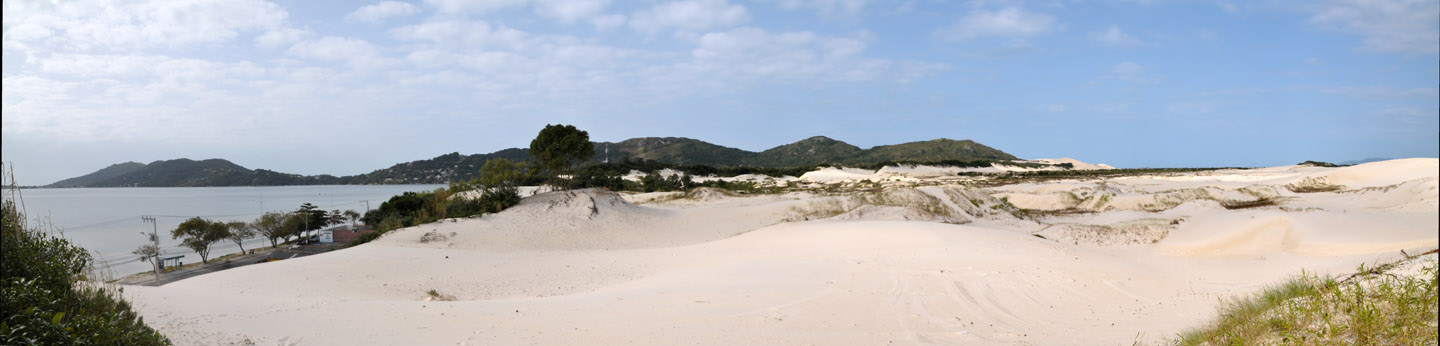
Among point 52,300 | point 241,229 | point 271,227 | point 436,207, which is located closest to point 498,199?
point 436,207

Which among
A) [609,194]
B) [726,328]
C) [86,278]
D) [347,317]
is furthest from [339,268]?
[609,194]

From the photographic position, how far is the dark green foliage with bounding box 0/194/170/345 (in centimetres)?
299

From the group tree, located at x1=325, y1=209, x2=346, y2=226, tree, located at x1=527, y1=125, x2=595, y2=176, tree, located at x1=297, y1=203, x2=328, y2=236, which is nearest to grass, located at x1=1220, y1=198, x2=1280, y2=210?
tree, located at x1=527, y1=125, x2=595, y2=176

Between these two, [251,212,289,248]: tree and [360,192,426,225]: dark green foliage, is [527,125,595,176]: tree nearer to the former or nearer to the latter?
[360,192,426,225]: dark green foliage

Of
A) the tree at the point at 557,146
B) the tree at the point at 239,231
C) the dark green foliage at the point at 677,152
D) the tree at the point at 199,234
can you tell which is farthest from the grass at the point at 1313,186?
the dark green foliage at the point at 677,152

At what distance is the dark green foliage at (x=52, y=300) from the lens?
9.81 feet

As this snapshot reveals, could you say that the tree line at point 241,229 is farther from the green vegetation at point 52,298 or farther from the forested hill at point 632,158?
the forested hill at point 632,158

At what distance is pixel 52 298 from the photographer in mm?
3582

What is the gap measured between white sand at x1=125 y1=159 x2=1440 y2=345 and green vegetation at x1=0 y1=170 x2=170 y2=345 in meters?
0.65

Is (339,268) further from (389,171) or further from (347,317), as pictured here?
(389,171)

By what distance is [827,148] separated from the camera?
124 meters

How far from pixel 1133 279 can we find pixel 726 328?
255 inches

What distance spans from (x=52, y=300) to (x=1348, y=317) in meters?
7.70

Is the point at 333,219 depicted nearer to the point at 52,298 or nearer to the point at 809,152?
the point at 52,298
